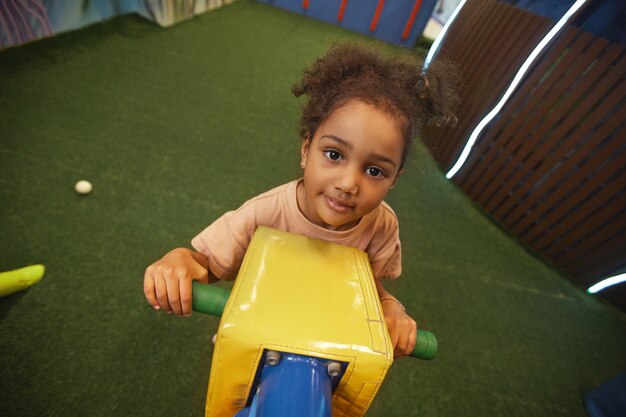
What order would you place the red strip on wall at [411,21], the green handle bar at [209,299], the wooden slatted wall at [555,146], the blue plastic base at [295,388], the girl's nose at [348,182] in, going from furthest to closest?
the red strip on wall at [411,21] < the wooden slatted wall at [555,146] < the girl's nose at [348,182] < the green handle bar at [209,299] < the blue plastic base at [295,388]

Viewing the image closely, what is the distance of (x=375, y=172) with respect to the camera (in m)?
0.77

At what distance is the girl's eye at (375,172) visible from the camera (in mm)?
756

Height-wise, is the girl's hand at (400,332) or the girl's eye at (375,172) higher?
the girl's eye at (375,172)

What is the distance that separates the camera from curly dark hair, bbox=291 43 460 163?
816 mm

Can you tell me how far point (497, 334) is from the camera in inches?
71.5

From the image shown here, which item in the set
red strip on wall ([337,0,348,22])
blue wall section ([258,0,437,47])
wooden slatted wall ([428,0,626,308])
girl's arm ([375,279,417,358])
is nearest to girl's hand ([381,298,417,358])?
girl's arm ([375,279,417,358])

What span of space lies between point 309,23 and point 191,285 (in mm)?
6420

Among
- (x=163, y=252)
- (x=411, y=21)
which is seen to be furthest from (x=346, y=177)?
(x=411, y=21)

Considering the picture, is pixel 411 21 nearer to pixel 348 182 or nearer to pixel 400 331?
pixel 348 182

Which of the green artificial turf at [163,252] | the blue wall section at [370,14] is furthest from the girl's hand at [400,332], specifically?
the blue wall section at [370,14]

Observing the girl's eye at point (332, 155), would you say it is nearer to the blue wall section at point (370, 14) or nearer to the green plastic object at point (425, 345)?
the green plastic object at point (425, 345)

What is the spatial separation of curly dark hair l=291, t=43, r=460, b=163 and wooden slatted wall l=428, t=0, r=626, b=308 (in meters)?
1.64

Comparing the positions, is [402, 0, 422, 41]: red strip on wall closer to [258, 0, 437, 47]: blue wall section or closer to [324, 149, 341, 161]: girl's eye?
[258, 0, 437, 47]: blue wall section

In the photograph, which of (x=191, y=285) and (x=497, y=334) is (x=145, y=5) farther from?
(x=497, y=334)
